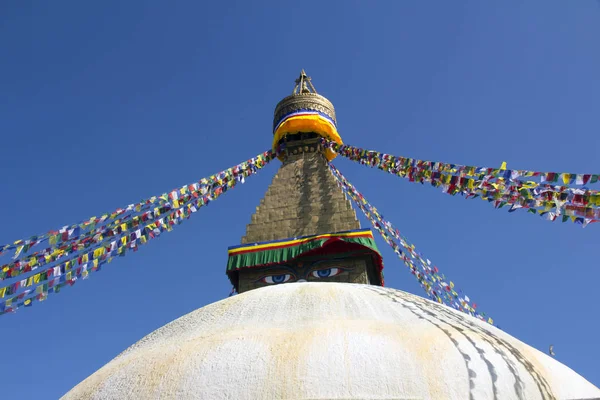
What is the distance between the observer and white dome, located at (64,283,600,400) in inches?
92.8

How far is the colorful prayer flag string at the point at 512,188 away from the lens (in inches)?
Result: 192

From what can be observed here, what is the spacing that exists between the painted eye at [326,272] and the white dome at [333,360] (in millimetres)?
5744

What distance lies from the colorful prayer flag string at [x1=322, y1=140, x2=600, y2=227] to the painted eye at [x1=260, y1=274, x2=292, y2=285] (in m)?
3.15

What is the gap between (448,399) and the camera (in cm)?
228

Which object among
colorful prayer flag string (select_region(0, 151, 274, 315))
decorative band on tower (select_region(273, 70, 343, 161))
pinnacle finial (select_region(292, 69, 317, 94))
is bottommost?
colorful prayer flag string (select_region(0, 151, 274, 315))

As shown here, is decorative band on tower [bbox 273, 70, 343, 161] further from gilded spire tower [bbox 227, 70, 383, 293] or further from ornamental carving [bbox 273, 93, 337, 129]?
gilded spire tower [bbox 227, 70, 383, 293]

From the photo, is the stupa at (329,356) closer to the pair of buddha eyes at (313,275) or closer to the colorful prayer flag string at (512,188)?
the colorful prayer flag string at (512,188)

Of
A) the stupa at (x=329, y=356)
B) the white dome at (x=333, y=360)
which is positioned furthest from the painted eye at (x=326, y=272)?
the white dome at (x=333, y=360)

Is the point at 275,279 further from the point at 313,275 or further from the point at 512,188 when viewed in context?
the point at 512,188

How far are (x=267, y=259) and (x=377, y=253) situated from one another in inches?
88.3

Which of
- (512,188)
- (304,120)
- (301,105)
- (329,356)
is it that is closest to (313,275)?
(512,188)

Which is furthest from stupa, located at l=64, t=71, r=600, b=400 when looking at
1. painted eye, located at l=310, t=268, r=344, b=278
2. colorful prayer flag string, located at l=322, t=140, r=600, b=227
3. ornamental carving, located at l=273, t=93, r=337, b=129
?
ornamental carving, located at l=273, t=93, r=337, b=129

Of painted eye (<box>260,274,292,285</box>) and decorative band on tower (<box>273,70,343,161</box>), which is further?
decorative band on tower (<box>273,70,343,161</box>)

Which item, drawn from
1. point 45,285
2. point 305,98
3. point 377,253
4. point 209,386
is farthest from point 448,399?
point 305,98
